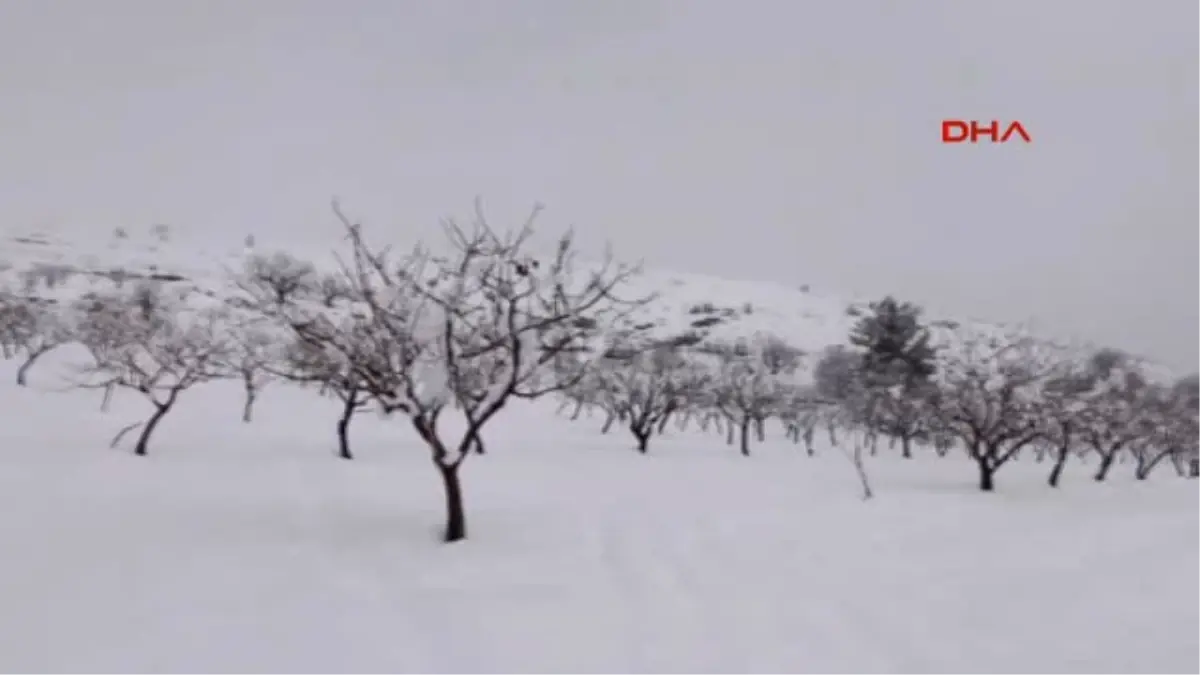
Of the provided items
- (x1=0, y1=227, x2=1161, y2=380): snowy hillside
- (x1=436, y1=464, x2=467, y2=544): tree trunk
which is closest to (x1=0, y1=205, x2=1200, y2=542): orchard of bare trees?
(x1=436, y1=464, x2=467, y2=544): tree trunk

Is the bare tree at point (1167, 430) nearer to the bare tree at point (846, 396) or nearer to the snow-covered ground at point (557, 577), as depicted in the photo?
the bare tree at point (846, 396)

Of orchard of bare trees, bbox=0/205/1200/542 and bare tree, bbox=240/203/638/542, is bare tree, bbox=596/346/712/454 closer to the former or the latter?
orchard of bare trees, bbox=0/205/1200/542

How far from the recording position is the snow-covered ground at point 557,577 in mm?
7359

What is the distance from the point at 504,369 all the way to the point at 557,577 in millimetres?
3592

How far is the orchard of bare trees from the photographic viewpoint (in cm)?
1210

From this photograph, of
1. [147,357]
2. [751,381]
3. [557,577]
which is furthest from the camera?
[751,381]

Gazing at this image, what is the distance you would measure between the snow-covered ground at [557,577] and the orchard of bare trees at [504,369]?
1992mm

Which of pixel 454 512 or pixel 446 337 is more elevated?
pixel 446 337

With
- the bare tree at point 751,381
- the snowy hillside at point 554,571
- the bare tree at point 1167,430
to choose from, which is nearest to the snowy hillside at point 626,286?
the bare tree at point 751,381

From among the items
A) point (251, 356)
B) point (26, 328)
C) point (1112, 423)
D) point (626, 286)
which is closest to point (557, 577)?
point (251, 356)

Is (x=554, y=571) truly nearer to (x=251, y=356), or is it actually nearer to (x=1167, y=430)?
(x=251, y=356)

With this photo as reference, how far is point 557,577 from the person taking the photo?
10.2 metres

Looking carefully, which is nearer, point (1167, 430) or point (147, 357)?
point (147, 357)

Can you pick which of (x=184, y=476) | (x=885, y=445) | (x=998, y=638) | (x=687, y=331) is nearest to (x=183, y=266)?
(x=687, y=331)
